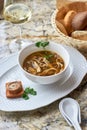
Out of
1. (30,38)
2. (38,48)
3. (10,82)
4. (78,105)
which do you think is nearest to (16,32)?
(30,38)

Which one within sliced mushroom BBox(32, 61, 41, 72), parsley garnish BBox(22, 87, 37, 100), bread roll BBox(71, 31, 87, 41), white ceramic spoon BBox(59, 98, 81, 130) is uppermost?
bread roll BBox(71, 31, 87, 41)

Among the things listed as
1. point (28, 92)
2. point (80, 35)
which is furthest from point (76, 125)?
point (80, 35)

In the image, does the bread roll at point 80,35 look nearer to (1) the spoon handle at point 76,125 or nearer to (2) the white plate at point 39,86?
(2) the white plate at point 39,86

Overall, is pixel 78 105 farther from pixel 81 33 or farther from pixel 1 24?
pixel 1 24

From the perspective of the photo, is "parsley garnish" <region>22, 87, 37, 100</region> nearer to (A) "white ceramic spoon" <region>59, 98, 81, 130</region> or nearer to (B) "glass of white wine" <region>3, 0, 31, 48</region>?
(A) "white ceramic spoon" <region>59, 98, 81, 130</region>

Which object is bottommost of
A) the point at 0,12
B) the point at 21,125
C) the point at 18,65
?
the point at 21,125

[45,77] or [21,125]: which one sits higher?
[45,77]

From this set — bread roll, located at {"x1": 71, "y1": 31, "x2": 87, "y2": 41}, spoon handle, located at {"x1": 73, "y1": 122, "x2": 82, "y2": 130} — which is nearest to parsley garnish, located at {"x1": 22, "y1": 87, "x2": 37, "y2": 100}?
spoon handle, located at {"x1": 73, "y1": 122, "x2": 82, "y2": 130}
